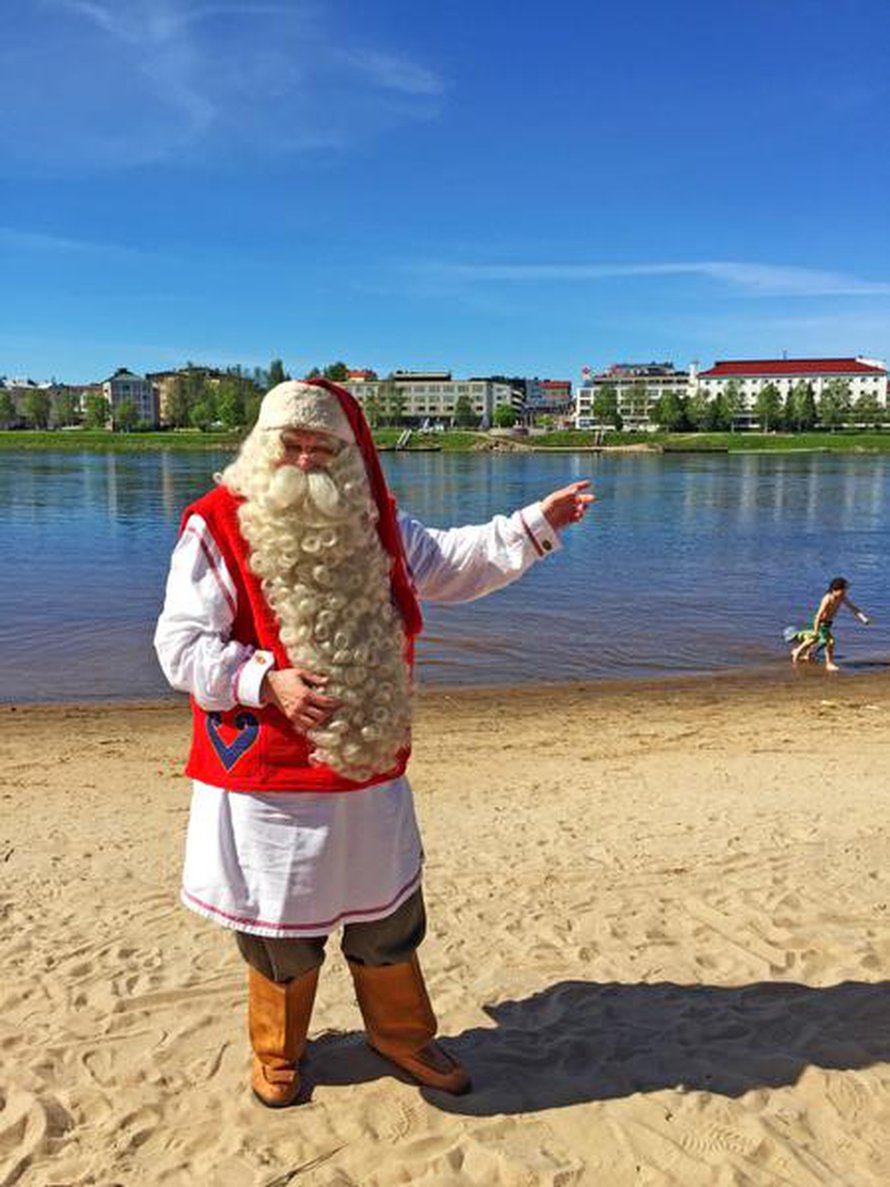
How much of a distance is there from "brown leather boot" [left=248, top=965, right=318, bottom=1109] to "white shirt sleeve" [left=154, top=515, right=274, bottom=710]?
108cm

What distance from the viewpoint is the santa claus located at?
2895mm

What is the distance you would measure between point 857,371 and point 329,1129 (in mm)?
205856

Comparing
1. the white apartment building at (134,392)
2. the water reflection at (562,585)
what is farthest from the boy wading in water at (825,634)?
the white apartment building at (134,392)

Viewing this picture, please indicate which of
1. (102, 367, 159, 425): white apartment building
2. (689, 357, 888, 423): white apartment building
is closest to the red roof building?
(689, 357, 888, 423): white apartment building

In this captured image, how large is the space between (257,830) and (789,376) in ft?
668

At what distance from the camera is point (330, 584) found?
2.93 metres

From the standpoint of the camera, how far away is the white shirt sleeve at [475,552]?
10.9 feet

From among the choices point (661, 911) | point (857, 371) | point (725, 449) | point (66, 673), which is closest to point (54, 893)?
point (661, 911)

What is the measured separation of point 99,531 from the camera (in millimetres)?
30047

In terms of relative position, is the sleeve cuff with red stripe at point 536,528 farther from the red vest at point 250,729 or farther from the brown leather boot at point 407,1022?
the brown leather boot at point 407,1022

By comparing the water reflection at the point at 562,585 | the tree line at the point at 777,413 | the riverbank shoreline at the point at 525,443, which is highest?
the tree line at the point at 777,413

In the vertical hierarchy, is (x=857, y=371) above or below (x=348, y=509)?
above

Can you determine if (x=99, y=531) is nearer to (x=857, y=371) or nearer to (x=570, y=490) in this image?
(x=570, y=490)

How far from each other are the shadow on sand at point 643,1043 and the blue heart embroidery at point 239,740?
1.41 metres
